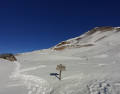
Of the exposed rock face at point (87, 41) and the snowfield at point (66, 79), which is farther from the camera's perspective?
the exposed rock face at point (87, 41)

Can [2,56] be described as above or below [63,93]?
above

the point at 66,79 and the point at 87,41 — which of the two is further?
the point at 87,41

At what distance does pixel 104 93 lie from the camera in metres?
7.64

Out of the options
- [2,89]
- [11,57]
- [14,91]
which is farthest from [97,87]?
[11,57]

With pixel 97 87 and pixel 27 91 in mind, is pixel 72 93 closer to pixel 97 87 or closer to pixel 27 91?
pixel 97 87

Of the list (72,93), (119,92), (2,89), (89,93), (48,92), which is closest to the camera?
(119,92)

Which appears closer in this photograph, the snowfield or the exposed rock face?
the snowfield

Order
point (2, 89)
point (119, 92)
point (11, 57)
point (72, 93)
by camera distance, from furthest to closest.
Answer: point (11, 57) < point (2, 89) < point (72, 93) < point (119, 92)

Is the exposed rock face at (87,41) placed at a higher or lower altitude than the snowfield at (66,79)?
higher

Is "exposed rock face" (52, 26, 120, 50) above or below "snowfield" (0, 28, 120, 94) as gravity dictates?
above

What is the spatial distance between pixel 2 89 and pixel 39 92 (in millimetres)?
3350

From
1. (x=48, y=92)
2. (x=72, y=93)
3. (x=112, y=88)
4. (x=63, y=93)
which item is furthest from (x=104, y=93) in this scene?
(x=48, y=92)

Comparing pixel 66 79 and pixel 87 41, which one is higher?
pixel 87 41

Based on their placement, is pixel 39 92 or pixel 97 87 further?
pixel 39 92
